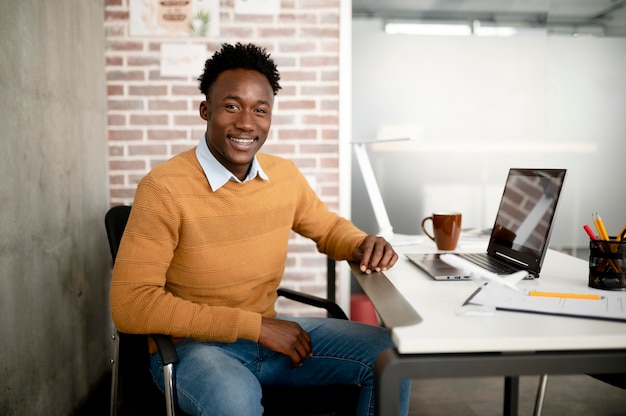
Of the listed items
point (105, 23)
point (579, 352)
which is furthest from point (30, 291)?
point (579, 352)

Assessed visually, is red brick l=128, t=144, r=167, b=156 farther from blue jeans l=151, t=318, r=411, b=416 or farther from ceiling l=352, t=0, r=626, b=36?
blue jeans l=151, t=318, r=411, b=416

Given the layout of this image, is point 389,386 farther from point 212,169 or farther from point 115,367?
point 115,367

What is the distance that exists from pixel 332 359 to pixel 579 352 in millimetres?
702

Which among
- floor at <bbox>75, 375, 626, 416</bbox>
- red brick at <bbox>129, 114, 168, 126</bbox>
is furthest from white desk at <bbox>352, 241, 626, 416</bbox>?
red brick at <bbox>129, 114, 168, 126</bbox>

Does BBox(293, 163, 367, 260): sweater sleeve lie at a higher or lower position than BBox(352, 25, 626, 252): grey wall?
lower

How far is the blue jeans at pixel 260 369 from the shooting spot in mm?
1184

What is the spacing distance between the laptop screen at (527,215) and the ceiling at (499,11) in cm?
161

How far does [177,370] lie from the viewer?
50.3 inches

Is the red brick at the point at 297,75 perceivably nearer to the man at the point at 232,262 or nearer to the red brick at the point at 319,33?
the red brick at the point at 319,33

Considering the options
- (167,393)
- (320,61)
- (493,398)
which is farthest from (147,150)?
(493,398)

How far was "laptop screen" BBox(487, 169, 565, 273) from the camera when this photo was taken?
4.44ft

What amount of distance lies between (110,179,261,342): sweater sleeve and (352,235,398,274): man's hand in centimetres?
36

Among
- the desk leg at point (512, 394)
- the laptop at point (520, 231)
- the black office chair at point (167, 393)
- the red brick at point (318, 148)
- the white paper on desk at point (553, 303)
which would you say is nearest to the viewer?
the white paper on desk at point (553, 303)

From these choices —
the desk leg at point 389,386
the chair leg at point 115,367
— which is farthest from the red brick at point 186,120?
the desk leg at point 389,386
